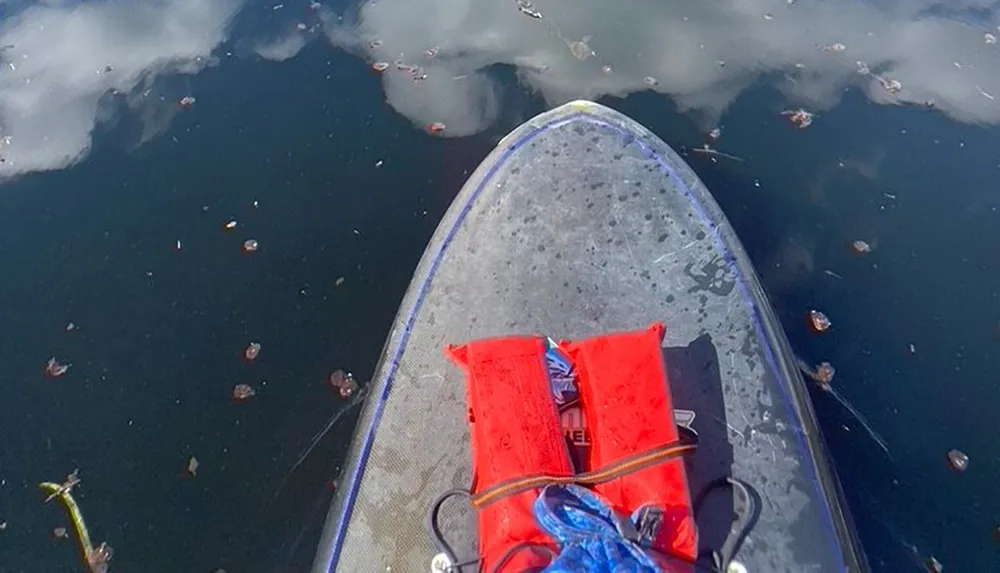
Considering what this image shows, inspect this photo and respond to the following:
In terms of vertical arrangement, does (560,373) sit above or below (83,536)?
above

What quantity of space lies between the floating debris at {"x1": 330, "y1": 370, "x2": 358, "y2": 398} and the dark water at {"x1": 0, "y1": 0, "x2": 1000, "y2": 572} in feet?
0.12

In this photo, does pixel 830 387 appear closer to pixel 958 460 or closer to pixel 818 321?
pixel 818 321

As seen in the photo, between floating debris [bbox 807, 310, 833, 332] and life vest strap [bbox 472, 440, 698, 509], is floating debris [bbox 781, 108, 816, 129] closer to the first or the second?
floating debris [bbox 807, 310, 833, 332]

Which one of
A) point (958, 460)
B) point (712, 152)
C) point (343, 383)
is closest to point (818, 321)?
point (958, 460)

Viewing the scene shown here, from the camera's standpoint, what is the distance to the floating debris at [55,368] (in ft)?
10.4

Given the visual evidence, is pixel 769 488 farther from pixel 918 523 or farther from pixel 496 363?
pixel 496 363

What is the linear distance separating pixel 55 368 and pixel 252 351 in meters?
0.81

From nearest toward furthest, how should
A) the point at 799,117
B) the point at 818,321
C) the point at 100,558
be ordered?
the point at 100,558 < the point at 818,321 < the point at 799,117

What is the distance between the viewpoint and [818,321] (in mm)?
3166

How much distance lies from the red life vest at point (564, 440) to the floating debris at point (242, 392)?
3.56ft

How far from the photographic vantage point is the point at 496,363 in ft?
7.66

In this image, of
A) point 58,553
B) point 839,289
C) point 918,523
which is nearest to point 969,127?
point 839,289

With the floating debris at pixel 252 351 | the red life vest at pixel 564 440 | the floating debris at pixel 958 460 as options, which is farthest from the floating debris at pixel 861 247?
the floating debris at pixel 252 351

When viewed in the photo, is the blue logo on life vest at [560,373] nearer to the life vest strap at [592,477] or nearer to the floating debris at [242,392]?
the life vest strap at [592,477]
